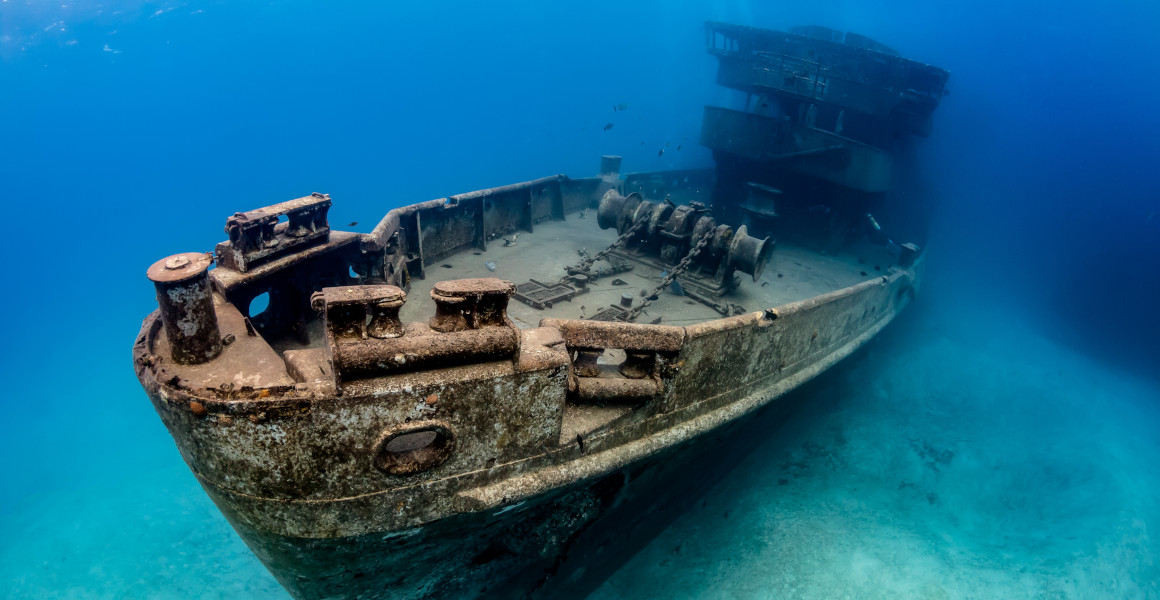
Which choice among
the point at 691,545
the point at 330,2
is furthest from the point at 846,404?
the point at 330,2

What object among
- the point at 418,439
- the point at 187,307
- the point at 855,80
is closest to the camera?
the point at 187,307

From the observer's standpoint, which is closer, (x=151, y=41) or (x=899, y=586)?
(x=899, y=586)

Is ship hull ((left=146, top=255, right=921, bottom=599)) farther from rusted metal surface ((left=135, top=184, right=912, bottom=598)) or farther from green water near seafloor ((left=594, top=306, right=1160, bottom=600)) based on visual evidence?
green water near seafloor ((left=594, top=306, right=1160, bottom=600))

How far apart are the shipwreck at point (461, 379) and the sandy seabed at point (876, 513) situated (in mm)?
1601

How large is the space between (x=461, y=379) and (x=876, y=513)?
7486mm

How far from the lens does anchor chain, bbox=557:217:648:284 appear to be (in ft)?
25.5

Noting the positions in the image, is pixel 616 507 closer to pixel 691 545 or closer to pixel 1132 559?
pixel 691 545

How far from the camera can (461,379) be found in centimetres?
293

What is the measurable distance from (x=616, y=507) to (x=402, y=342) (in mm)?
3097

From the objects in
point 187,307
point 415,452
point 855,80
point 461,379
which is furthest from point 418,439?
point 855,80

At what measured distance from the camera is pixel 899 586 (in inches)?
260

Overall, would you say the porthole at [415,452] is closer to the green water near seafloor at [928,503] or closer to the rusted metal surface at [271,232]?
the rusted metal surface at [271,232]

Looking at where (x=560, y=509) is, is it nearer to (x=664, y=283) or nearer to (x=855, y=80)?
(x=664, y=283)

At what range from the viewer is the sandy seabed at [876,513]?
6.79 metres
